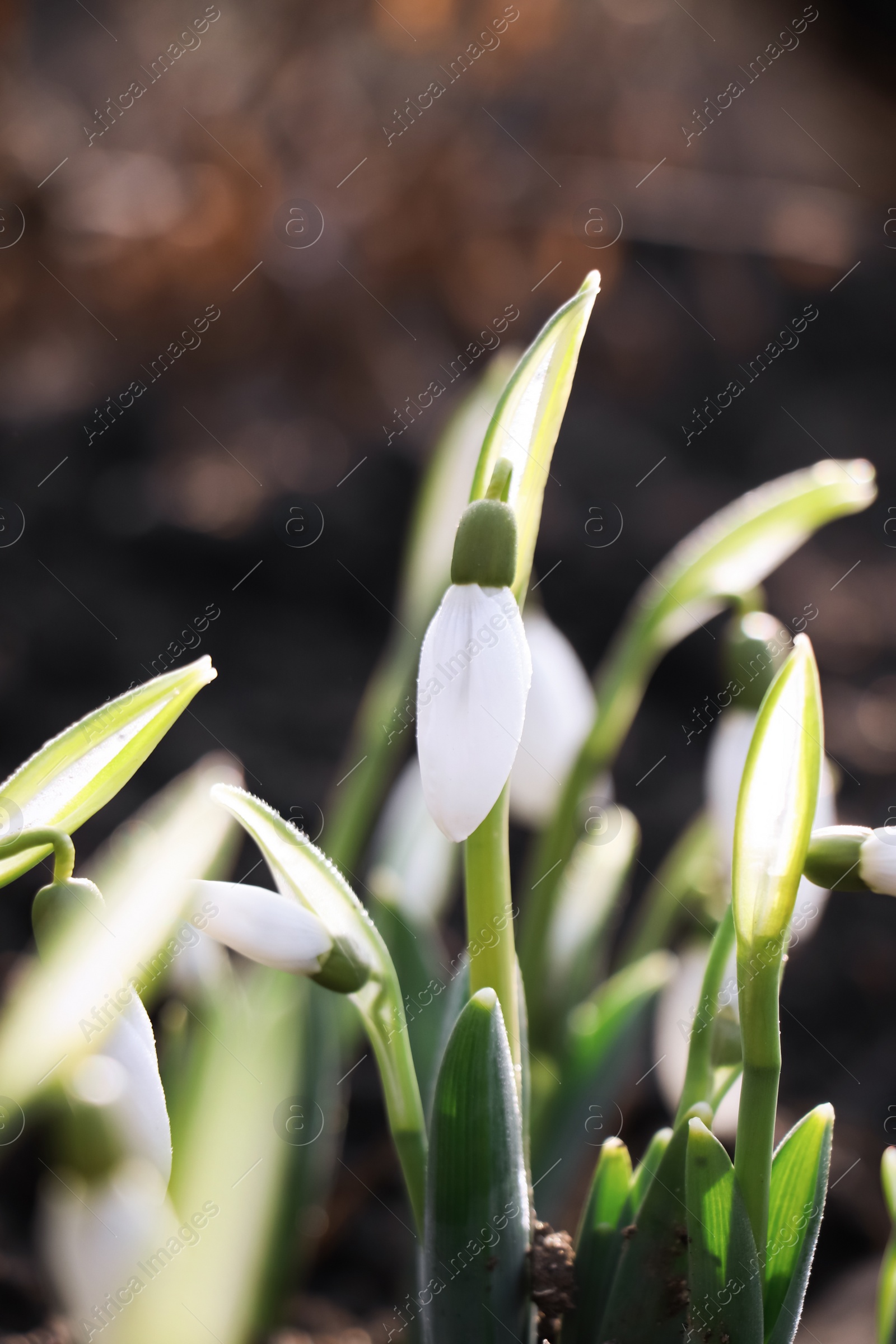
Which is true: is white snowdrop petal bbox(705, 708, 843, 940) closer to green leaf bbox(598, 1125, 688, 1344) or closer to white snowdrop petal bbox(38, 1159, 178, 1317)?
green leaf bbox(598, 1125, 688, 1344)

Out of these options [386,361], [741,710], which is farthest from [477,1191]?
[386,361]

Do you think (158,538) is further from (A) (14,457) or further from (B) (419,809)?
(B) (419,809)

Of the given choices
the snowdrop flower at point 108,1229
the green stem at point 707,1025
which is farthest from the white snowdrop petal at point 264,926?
→ the green stem at point 707,1025

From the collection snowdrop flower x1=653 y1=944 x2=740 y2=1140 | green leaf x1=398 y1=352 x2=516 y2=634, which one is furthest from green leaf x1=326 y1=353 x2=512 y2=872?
snowdrop flower x1=653 y1=944 x2=740 y2=1140

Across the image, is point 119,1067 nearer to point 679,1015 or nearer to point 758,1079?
point 758,1079

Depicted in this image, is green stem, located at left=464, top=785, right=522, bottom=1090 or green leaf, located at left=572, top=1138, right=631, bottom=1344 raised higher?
green stem, located at left=464, top=785, right=522, bottom=1090

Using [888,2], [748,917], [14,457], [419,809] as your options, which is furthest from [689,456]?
[888,2]

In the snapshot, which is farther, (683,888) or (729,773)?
(683,888)
